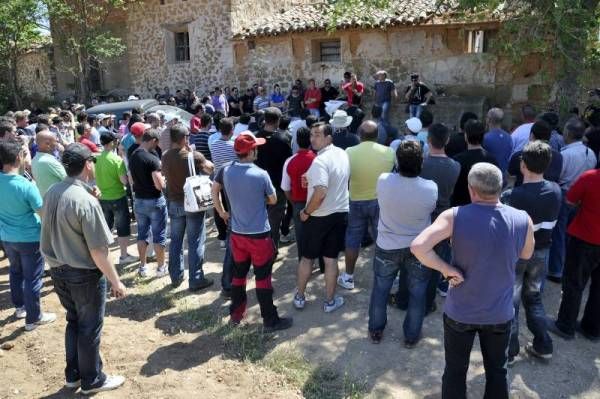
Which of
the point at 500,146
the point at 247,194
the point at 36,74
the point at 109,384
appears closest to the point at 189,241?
the point at 247,194

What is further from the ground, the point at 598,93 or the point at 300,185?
the point at 598,93

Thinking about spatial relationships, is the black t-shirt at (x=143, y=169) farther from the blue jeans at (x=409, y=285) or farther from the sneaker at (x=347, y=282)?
the blue jeans at (x=409, y=285)

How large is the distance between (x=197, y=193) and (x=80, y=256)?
182 centimetres

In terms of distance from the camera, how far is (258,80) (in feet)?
57.5

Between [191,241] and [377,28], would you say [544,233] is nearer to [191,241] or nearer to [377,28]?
[191,241]

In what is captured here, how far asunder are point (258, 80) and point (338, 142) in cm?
1157

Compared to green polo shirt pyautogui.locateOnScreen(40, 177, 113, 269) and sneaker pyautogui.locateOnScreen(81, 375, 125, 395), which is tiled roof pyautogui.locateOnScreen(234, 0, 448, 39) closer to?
green polo shirt pyautogui.locateOnScreen(40, 177, 113, 269)

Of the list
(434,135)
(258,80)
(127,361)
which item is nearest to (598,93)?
(434,135)

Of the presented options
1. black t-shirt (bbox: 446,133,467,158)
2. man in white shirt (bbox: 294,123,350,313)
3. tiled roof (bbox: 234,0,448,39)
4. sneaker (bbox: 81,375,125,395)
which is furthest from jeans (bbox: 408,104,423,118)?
sneaker (bbox: 81,375,125,395)

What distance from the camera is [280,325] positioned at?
16.3ft

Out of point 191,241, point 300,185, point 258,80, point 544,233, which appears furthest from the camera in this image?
point 258,80

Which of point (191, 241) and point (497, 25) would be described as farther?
point (497, 25)

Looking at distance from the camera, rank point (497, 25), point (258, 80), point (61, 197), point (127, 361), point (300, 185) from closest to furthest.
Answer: point (61, 197)
point (127, 361)
point (300, 185)
point (497, 25)
point (258, 80)

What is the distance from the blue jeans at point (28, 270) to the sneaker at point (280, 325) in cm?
238
